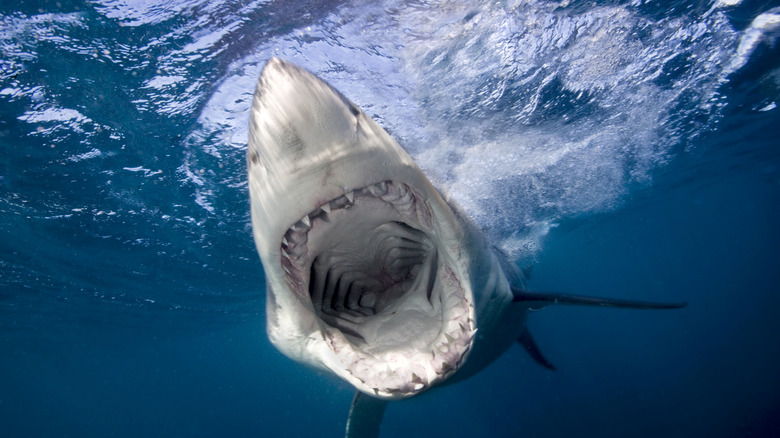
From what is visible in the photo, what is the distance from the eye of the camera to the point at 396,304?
3.37 m

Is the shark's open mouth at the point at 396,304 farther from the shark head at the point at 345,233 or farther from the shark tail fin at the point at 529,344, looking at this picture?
the shark tail fin at the point at 529,344

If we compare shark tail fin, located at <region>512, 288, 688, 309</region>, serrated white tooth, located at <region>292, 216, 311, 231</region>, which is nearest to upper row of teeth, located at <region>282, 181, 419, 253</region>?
serrated white tooth, located at <region>292, 216, 311, 231</region>

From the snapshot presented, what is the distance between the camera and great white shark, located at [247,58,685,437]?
67.0 inches

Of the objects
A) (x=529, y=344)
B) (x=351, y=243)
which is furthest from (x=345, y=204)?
(x=529, y=344)

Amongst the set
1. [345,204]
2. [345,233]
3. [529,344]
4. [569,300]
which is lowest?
[529,344]

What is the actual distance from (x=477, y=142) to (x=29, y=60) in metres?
8.93

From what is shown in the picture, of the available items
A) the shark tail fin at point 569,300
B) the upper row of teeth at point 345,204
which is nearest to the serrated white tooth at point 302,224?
the upper row of teeth at point 345,204

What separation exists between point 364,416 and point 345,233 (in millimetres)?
4203

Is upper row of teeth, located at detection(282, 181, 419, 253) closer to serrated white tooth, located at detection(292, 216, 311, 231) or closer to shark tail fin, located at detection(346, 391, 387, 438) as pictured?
serrated white tooth, located at detection(292, 216, 311, 231)

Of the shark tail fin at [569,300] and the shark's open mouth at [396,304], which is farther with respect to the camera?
the shark tail fin at [569,300]

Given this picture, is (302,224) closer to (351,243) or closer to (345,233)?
(345,233)

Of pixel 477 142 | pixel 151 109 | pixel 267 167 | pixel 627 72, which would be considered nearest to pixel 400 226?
pixel 267 167

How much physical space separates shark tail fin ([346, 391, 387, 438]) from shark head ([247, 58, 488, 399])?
2.76m

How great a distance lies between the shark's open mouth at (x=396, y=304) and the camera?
2135 millimetres
